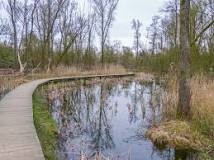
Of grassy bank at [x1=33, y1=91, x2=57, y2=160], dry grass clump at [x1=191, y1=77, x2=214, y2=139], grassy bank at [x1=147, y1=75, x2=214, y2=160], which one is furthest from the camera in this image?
dry grass clump at [x1=191, y1=77, x2=214, y2=139]

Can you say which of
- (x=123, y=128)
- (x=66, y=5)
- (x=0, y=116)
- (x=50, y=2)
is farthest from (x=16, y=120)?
(x=66, y=5)

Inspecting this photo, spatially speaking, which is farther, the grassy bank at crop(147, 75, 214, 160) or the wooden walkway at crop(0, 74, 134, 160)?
the grassy bank at crop(147, 75, 214, 160)

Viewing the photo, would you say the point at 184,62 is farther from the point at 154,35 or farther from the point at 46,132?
the point at 154,35

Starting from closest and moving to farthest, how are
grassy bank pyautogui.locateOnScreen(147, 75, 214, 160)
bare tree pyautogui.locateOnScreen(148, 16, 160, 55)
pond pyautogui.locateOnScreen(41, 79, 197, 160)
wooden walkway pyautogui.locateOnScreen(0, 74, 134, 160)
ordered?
wooden walkway pyautogui.locateOnScreen(0, 74, 134, 160) → pond pyautogui.locateOnScreen(41, 79, 197, 160) → grassy bank pyautogui.locateOnScreen(147, 75, 214, 160) → bare tree pyautogui.locateOnScreen(148, 16, 160, 55)

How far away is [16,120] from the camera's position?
884 centimetres

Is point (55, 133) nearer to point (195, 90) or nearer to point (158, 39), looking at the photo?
point (195, 90)

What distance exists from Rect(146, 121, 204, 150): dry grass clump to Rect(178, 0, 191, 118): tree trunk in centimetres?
68

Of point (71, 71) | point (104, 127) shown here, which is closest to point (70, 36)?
point (71, 71)

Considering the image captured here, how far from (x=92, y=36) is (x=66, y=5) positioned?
850 cm

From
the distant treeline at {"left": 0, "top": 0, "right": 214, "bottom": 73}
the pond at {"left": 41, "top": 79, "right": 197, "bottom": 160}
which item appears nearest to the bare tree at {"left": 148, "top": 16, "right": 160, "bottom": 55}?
the distant treeline at {"left": 0, "top": 0, "right": 214, "bottom": 73}

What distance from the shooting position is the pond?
790cm

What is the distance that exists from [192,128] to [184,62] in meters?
1.82

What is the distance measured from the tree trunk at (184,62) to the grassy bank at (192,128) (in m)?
0.29

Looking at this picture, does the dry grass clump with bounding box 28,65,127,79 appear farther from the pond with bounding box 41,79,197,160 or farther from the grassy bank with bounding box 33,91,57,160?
the grassy bank with bounding box 33,91,57,160
